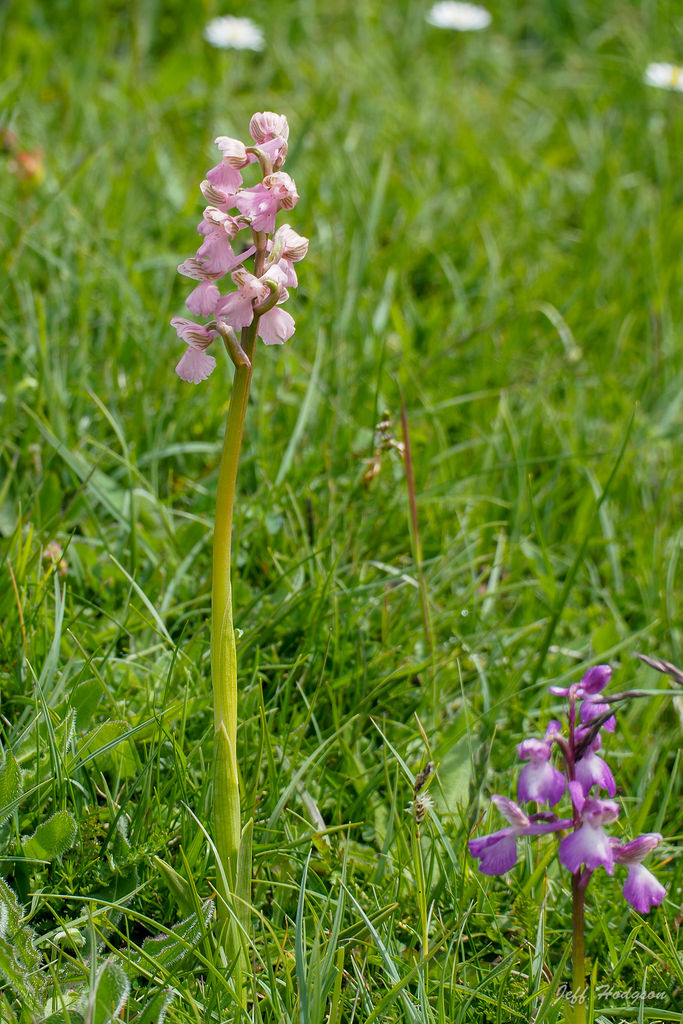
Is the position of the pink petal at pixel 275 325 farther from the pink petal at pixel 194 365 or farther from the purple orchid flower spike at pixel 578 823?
the purple orchid flower spike at pixel 578 823

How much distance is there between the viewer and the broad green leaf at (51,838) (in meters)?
1.45

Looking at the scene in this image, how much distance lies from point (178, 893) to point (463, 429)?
175cm

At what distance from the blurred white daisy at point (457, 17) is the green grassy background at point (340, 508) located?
403mm

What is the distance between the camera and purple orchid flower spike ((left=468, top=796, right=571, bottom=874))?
128cm

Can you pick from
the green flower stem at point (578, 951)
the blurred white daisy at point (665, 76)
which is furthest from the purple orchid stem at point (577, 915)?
the blurred white daisy at point (665, 76)

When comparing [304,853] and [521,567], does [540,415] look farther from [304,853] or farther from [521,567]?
[304,853]

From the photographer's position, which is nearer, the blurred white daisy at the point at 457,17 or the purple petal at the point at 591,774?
the purple petal at the point at 591,774

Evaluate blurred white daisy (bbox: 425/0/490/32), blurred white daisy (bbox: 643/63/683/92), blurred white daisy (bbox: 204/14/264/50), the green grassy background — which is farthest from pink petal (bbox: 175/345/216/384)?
blurred white daisy (bbox: 425/0/490/32)

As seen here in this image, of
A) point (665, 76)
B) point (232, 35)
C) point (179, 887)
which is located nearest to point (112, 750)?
point (179, 887)

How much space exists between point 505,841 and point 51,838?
2.18 feet

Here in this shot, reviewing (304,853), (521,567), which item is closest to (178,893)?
(304,853)

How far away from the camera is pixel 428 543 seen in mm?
2381

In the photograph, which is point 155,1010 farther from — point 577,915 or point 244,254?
point 244,254

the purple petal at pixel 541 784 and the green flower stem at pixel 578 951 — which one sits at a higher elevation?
the purple petal at pixel 541 784
